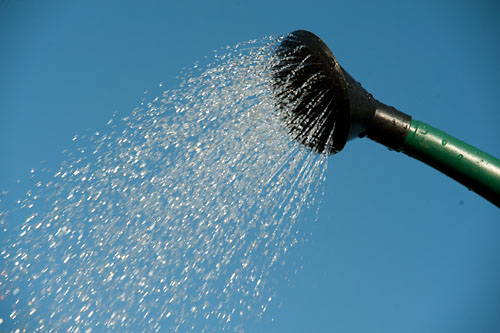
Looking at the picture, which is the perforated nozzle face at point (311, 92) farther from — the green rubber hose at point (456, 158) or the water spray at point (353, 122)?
the green rubber hose at point (456, 158)

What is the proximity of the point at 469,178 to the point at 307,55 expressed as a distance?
5.38ft

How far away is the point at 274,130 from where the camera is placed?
388 cm

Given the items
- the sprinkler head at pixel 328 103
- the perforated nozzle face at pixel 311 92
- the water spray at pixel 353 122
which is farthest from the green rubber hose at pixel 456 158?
the perforated nozzle face at pixel 311 92

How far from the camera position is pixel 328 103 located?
3.13 m

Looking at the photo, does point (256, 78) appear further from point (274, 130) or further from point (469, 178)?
point (469, 178)

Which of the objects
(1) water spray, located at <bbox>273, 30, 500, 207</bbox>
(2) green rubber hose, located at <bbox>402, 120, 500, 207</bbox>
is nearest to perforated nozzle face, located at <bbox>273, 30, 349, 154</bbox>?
(1) water spray, located at <bbox>273, 30, 500, 207</bbox>

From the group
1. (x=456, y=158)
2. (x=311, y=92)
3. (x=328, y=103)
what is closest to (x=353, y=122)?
(x=328, y=103)

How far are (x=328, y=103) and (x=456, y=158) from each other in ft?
3.58

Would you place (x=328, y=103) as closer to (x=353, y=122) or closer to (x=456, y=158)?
(x=353, y=122)

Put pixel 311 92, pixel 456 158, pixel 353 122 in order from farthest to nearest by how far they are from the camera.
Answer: pixel 311 92 → pixel 353 122 → pixel 456 158

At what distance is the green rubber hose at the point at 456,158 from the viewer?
2857mm

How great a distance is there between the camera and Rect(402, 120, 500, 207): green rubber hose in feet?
9.37

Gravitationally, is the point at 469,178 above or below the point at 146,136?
above

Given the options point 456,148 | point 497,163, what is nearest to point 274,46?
point 456,148
